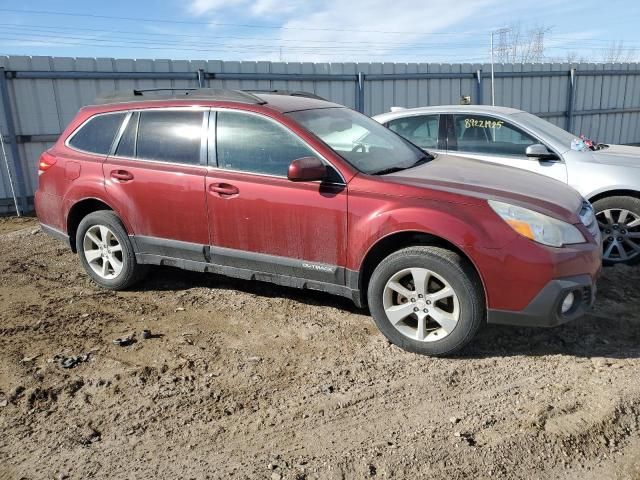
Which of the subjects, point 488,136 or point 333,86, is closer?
point 488,136

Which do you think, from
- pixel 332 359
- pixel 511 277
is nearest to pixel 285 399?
pixel 332 359

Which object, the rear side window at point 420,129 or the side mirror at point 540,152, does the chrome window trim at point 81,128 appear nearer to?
the rear side window at point 420,129

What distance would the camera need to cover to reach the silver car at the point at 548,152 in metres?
5.44

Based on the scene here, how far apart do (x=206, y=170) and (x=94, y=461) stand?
230 cm

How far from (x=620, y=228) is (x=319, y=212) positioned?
3421 mm

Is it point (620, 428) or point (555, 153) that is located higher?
point (555, 153)

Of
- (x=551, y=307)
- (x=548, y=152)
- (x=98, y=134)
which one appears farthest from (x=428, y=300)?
(x=98, y=134)

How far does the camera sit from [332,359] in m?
3.70

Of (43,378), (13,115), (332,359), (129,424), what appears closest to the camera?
(129,424)

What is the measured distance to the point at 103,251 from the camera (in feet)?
16.4

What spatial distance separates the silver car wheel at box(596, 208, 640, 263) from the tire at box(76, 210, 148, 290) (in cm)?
451

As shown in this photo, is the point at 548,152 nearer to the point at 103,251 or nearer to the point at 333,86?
the point at 103,251

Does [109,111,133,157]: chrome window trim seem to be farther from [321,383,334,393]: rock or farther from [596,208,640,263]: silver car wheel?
[596,208,640,263]: silver car wheel

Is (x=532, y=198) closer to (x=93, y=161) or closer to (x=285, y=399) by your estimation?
(x=285, y=399)
